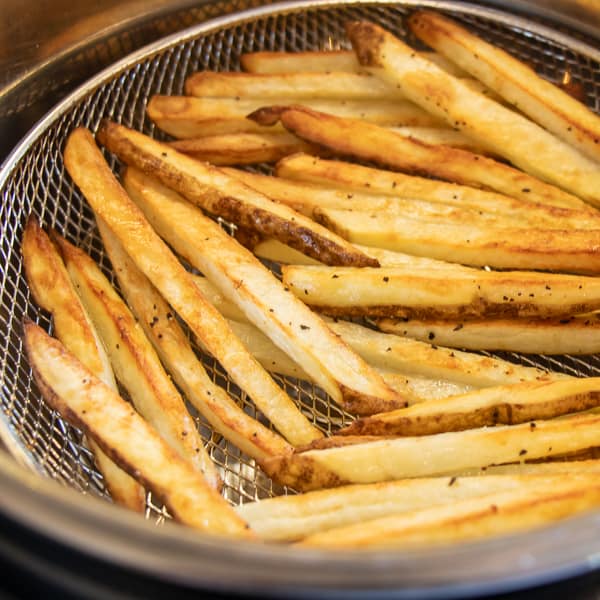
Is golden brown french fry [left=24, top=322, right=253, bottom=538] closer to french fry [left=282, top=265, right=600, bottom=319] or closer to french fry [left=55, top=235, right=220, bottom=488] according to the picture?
french fry [left=55, top=235, right=220, bottom=488]

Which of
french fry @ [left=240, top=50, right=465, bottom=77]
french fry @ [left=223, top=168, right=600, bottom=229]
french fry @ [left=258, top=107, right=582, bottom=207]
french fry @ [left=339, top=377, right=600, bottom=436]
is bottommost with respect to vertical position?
french fry @ [left=339, top=377, right=600, bottom=436]

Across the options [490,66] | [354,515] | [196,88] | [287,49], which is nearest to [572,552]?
[354,515]

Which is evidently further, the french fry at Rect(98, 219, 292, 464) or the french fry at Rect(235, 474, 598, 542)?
the french fry at Rect(98, 219, 292, 464)

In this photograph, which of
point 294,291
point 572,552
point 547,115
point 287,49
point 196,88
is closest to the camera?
point 572,552

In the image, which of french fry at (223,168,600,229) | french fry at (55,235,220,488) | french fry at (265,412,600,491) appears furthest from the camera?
french fry at (223,168,600,229)

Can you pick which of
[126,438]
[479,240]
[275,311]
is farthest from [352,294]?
[126,438]

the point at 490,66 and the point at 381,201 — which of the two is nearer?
the point at 381,201

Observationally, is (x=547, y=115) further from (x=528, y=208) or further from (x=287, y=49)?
(x=287, y=49)

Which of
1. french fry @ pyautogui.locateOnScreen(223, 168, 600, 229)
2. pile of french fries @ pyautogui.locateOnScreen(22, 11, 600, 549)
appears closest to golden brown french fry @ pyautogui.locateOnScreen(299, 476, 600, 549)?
pile of french fries @ pyautogui.locateOnScreen(22, 11, 600, 549)
